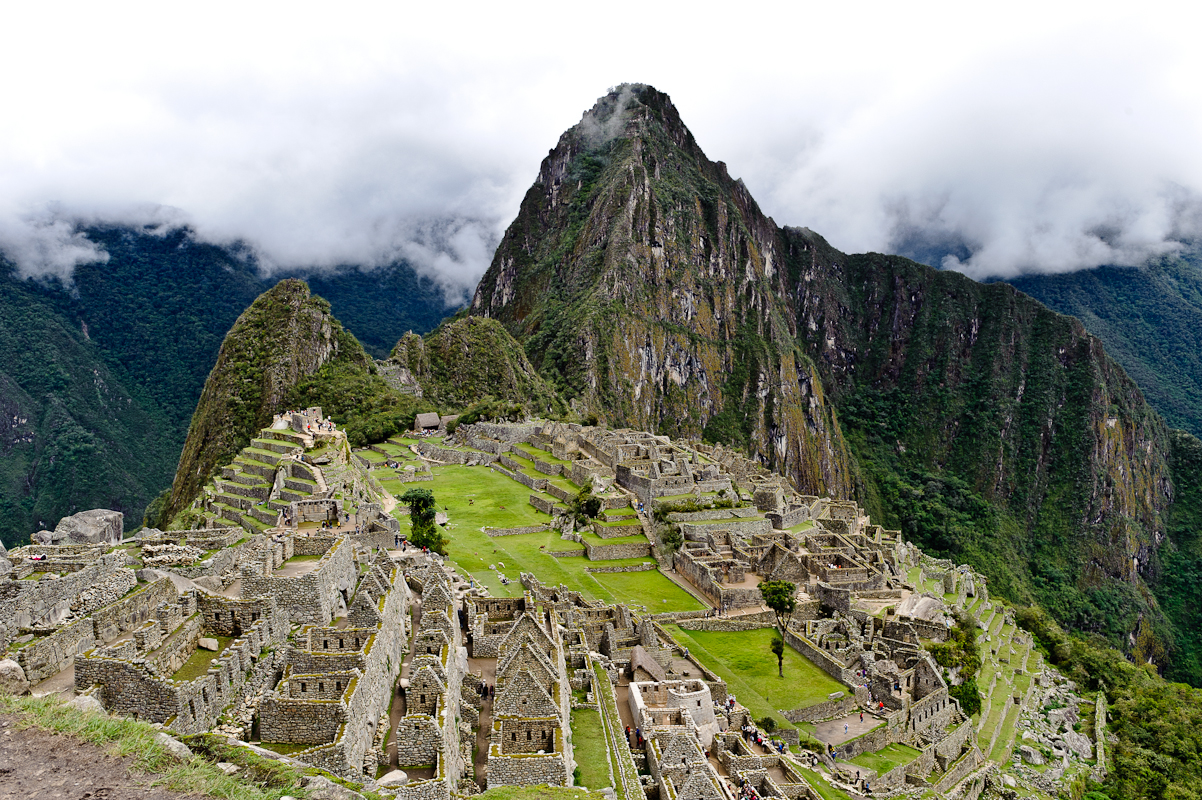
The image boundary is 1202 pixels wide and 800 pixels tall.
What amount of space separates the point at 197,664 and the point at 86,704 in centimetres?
292

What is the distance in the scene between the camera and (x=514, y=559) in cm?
4094

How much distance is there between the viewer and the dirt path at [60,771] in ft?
29.4

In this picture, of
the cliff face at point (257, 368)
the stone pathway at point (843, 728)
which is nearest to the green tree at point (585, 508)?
the stone pathway at point (843, 728)

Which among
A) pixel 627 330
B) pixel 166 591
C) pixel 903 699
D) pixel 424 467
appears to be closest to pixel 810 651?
pixel 903 699

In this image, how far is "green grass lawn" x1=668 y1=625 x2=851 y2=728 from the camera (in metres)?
29.4

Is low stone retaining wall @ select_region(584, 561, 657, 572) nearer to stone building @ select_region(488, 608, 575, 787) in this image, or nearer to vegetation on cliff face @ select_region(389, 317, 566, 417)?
stone building @ select_region(488, 608, 575, 787)

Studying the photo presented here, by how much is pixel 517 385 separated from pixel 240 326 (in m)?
43.4

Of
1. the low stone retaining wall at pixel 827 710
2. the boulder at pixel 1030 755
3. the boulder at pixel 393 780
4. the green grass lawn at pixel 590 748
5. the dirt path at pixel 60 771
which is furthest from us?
the boulder at pixel 1030 755

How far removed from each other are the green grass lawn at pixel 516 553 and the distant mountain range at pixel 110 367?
42.9 metres

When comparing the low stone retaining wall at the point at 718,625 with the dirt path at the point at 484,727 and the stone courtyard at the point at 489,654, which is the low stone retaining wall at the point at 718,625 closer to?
the stone courtyard at the point at 489,654

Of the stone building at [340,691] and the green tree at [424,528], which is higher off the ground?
the green tree at [424,528]

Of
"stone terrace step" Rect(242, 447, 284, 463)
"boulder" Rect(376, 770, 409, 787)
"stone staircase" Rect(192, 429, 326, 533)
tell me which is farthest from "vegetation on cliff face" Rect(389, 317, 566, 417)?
"boulder" Rect(376, 770, 409, 787)

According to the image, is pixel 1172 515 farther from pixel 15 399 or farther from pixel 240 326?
pixel 15 399

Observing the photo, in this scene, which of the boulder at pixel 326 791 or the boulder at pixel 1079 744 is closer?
the boulder at pixel 326 791
